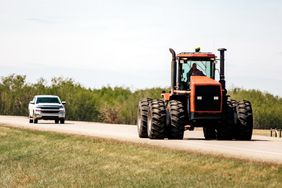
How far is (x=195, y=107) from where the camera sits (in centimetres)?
3391

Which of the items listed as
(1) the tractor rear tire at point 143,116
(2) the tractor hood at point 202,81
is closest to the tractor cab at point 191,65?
(2) the tractor hood at point 202,81

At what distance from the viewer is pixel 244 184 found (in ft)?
64.5

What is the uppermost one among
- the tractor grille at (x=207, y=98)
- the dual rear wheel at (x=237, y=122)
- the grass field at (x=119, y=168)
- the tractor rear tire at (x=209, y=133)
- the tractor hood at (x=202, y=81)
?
the tractor hood at (x=202, y=81)

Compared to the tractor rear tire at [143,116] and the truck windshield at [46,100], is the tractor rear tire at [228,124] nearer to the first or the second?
the tractor rear tire at [143,116]

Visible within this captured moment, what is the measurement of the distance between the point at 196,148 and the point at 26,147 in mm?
11104

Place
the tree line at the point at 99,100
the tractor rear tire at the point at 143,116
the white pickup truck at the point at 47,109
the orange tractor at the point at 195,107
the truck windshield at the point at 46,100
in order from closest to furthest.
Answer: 1. the orange tractor at the point at 195,107
2. the tractor rear tire at the point at 143,116
3. the white pickup truck at the point at 47,109
4. the truck windshield at the point at 46,100
5. the tree line at the point at 99,100

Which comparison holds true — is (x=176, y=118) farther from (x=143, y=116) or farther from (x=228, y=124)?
(x=228, y=124)

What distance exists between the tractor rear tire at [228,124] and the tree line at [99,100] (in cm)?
3578

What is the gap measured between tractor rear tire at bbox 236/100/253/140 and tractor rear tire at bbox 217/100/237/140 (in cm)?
23

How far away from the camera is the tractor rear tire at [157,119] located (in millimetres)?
33250

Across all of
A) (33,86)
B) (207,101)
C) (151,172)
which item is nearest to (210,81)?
(207,101)

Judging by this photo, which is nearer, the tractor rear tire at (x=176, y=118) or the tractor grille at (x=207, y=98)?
the tractor rear tire at (x=176, y=118)

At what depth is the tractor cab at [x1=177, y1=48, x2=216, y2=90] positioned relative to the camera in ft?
115

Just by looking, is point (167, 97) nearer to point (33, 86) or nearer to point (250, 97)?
point (250, 97)
